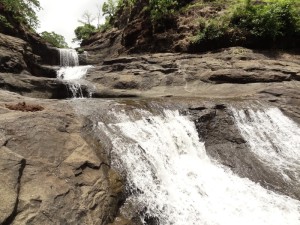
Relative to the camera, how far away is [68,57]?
2938cm

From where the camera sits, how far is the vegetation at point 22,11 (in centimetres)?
2163

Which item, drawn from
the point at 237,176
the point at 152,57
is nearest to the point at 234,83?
the point at 152,57

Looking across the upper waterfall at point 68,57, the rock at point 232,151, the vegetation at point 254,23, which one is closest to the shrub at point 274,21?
the vegetation at point 254,23

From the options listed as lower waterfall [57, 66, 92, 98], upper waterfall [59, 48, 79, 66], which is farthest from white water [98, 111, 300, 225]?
upper waterfall [59, 48, 79, 66]

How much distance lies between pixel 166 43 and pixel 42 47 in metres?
11.6

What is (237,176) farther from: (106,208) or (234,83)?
(234,83)

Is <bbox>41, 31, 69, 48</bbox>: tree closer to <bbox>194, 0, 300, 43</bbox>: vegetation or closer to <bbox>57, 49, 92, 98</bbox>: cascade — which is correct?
<bbox>57, 49, 92, 98</bbox>: cascade

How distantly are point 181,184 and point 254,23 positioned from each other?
15773 mm

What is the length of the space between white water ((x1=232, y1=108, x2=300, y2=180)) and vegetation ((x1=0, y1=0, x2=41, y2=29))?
708 inches

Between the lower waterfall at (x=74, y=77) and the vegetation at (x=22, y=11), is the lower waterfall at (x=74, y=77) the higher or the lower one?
the lower one

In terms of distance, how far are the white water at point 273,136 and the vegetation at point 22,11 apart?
18.0 metres

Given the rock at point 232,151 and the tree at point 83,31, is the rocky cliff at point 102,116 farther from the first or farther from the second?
the tree at point 83,31

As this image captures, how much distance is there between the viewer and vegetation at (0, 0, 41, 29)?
71.0ft

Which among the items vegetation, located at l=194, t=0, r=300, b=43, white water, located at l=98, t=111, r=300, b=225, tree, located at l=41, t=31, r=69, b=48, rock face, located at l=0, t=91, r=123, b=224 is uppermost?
vegetation, located at l=194, t=0, r=300, b=43
